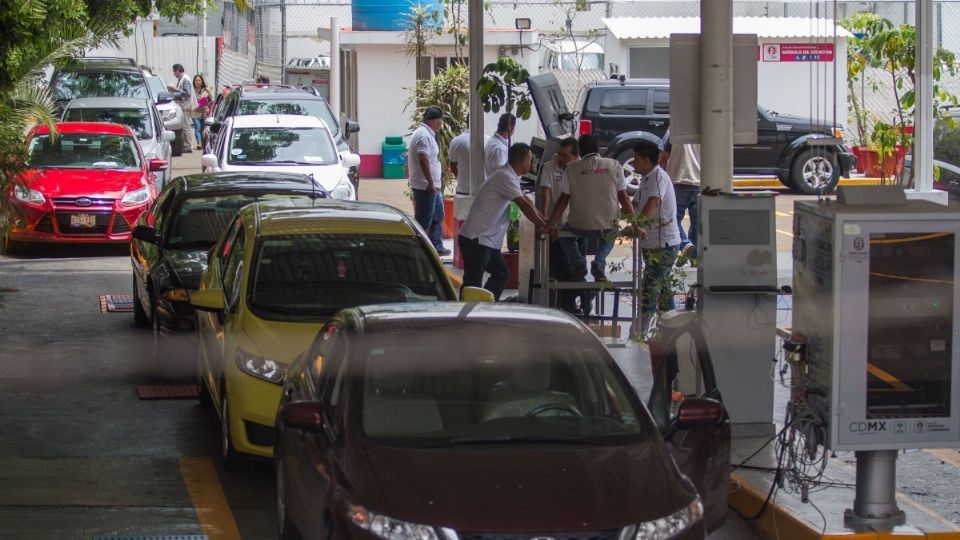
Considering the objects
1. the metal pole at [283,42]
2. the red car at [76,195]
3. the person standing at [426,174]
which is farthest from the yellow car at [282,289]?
the metal pole at [283,42]

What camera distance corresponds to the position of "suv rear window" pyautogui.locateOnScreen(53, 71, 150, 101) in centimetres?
2683

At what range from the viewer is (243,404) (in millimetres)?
8070

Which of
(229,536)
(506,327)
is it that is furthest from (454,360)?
(229,536)

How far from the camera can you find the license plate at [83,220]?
18062 millimetres

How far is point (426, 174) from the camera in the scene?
17031 mm

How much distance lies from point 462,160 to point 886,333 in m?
10.2

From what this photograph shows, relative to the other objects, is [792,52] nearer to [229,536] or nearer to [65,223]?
[65,223]

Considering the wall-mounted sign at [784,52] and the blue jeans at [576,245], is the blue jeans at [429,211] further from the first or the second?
the wall-mounted sign at [784,52]

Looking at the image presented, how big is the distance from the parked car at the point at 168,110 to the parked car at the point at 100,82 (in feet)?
1.05

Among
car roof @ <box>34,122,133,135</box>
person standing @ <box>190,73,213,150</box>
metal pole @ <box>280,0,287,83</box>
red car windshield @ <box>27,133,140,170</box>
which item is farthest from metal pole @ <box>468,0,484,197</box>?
person standing @ <box>190,73,213,150</box>

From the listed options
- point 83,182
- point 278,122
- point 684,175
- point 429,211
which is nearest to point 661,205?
point 684,175

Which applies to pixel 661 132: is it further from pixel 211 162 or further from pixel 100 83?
pixel 100 83

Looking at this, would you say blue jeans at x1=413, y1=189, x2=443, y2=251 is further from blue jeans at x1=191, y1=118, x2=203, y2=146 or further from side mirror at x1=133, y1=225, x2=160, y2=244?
blue jeans at x1=191, y1=118, x2=203, y2=146

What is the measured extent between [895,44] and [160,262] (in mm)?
10330
